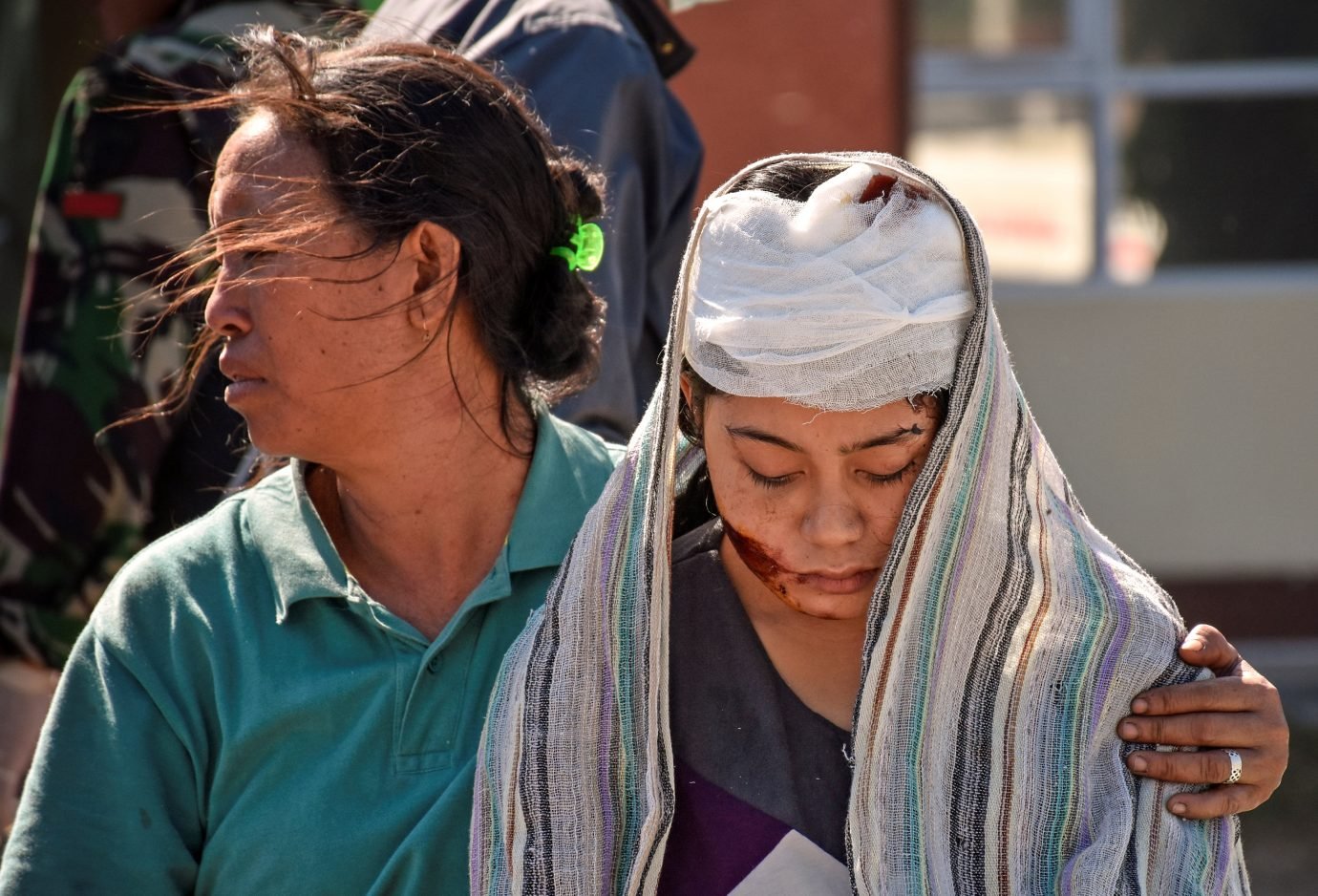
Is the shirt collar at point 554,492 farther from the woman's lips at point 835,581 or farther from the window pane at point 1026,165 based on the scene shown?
the window pane at point 1026,165

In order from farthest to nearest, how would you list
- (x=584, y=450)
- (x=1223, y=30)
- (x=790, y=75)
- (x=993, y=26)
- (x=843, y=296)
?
(x=993, y=26)
(x=1223, y=30)
(x=790, y=75)
(x=584, y=450)
(x=843, y=296)

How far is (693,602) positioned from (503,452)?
1.18 ft

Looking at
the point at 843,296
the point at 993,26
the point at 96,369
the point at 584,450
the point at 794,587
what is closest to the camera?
the point at 843,296

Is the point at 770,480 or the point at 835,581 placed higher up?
the point at 770,480

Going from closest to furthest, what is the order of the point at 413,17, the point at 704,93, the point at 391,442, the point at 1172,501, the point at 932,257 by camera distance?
the point at 932,257 → the point at 391,442 → the point at 413,17 → the point at 704,93 → the point at 1172,501

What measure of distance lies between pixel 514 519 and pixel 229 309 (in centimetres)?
44

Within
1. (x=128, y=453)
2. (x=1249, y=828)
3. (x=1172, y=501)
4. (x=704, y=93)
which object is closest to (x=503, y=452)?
(x=128, y=453)

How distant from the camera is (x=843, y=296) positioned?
1662 millimetres

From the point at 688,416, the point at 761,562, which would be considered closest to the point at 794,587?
the point at 761,562

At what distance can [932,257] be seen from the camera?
169cm

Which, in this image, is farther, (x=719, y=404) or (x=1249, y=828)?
(x=1249, y=828)

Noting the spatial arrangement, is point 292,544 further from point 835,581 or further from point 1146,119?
point 1146,119

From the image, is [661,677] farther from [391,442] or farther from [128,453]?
[128,453]

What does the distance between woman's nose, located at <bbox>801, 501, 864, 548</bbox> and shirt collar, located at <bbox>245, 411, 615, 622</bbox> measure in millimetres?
388
